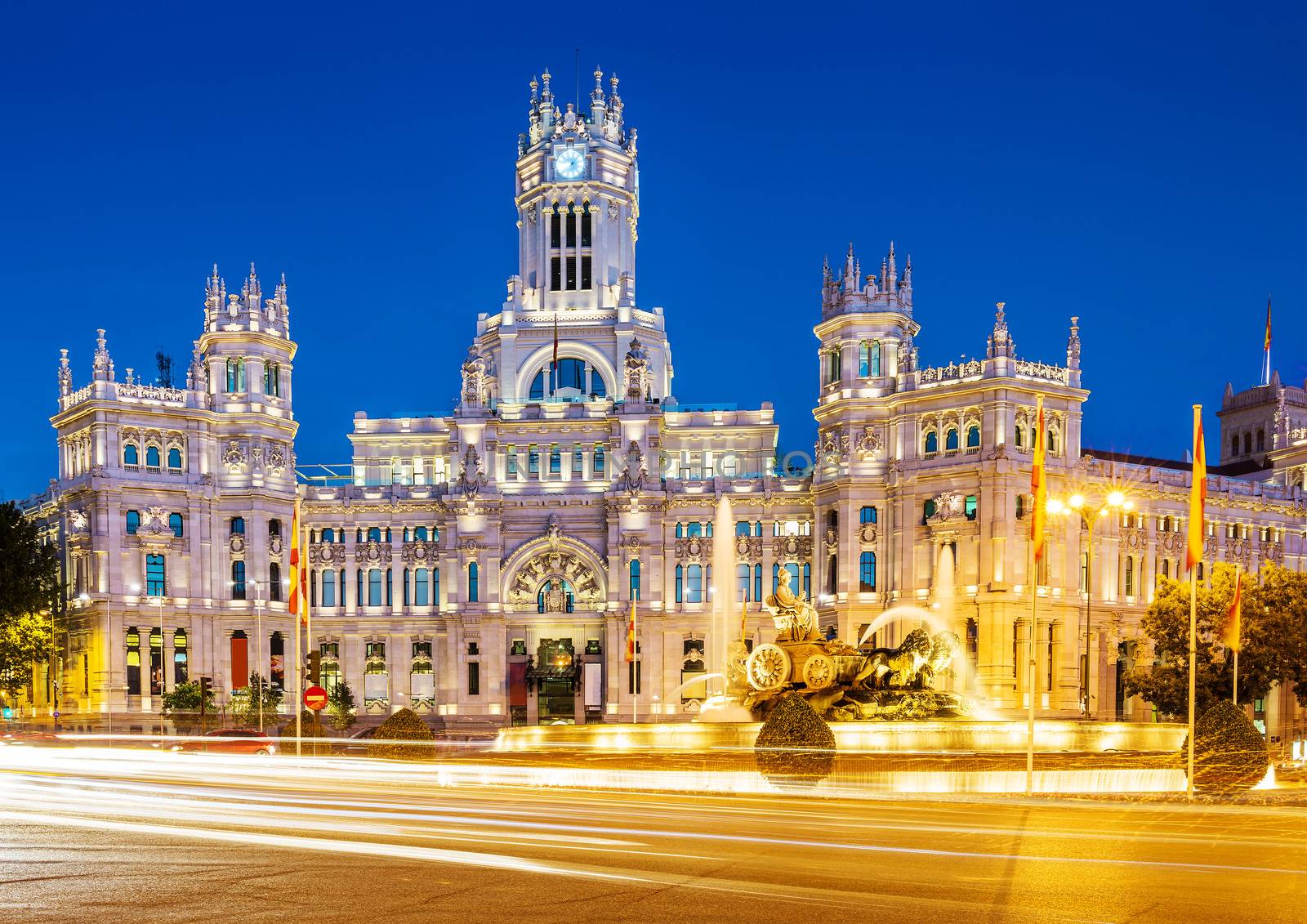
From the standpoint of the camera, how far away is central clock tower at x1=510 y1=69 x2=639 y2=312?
385 feet

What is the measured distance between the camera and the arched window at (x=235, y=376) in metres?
101

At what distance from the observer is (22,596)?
79062 millimetres

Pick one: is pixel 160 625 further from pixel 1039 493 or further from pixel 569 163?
pixel 1039 493

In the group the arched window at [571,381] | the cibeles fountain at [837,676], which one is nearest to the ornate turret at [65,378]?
the arched window at [571,381]

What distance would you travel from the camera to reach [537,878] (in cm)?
1950

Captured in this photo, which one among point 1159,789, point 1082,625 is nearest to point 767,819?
point 1159,789

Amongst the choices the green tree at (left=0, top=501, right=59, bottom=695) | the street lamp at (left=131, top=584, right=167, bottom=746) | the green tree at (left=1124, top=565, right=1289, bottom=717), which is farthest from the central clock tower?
the green tree at (left=1124, top=565, right=1289, bottom=717)

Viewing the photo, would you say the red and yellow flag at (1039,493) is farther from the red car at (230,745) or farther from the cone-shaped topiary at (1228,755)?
the red car at (230,745)

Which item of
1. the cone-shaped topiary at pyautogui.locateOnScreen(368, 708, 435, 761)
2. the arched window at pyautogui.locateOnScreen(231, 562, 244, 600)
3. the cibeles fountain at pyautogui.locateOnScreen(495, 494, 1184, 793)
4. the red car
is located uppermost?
the arched window at pyautogui.locateOnScreen(231, 562, 244, 600)

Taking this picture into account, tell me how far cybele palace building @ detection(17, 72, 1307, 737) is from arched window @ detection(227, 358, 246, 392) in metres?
0.22

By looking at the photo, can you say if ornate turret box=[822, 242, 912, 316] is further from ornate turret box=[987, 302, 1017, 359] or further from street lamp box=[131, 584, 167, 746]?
street lamp box=[131, 584, 167, 746]

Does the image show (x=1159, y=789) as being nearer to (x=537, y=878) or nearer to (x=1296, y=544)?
(x=537, y=878)

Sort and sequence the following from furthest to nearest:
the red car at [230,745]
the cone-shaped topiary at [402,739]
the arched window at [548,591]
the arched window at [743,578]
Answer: the arched window at [548,591], the arched window at [743,578], the red car at [230,745], the cone-shaped topiary at [402,739]

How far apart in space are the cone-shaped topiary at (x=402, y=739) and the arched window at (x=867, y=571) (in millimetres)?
49416
